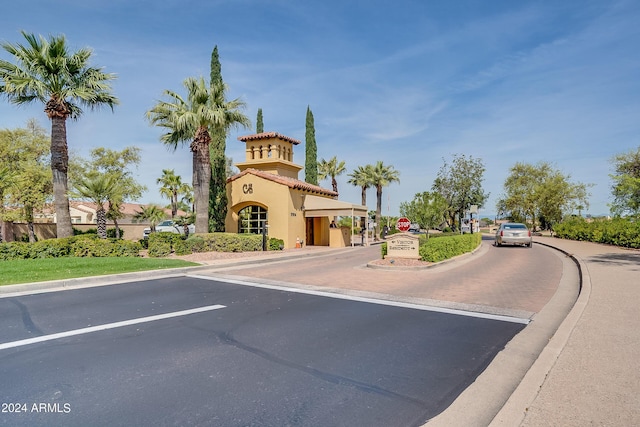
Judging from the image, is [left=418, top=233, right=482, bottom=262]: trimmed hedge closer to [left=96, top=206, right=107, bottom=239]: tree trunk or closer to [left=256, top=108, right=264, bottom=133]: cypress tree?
[left=96, top=206, right=107, bottom=239]: tree trunk

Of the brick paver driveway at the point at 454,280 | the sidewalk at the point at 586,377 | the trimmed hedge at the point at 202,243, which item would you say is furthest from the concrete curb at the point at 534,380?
the trimmed hedge at the point at 202,243

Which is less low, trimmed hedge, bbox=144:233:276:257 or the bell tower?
the bell tower

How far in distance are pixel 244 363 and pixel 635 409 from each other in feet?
12.1

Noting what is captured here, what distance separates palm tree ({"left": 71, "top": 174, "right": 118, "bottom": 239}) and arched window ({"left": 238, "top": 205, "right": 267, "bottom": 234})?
28.0ft

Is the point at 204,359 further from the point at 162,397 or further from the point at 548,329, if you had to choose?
the point at 548,329

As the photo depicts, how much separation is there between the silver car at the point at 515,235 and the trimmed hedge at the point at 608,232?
470cm

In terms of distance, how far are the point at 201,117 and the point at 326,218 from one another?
12032mm

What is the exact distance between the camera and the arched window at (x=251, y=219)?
2470 centimetres

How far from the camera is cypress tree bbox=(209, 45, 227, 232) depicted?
23797 mm

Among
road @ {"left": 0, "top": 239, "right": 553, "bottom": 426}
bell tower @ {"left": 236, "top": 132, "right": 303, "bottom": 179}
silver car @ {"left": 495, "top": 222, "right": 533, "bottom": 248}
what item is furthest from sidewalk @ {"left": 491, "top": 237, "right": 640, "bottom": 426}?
bell tower @ {"left": 236, "top": 132, "right": 303, "bottom": 179}

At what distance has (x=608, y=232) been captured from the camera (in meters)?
23.1

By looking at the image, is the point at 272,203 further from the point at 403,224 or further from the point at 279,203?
the point at 403,224

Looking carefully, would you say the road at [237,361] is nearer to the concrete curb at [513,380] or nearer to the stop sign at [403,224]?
the concrete curb at [513,380]

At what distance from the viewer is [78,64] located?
1794cm
